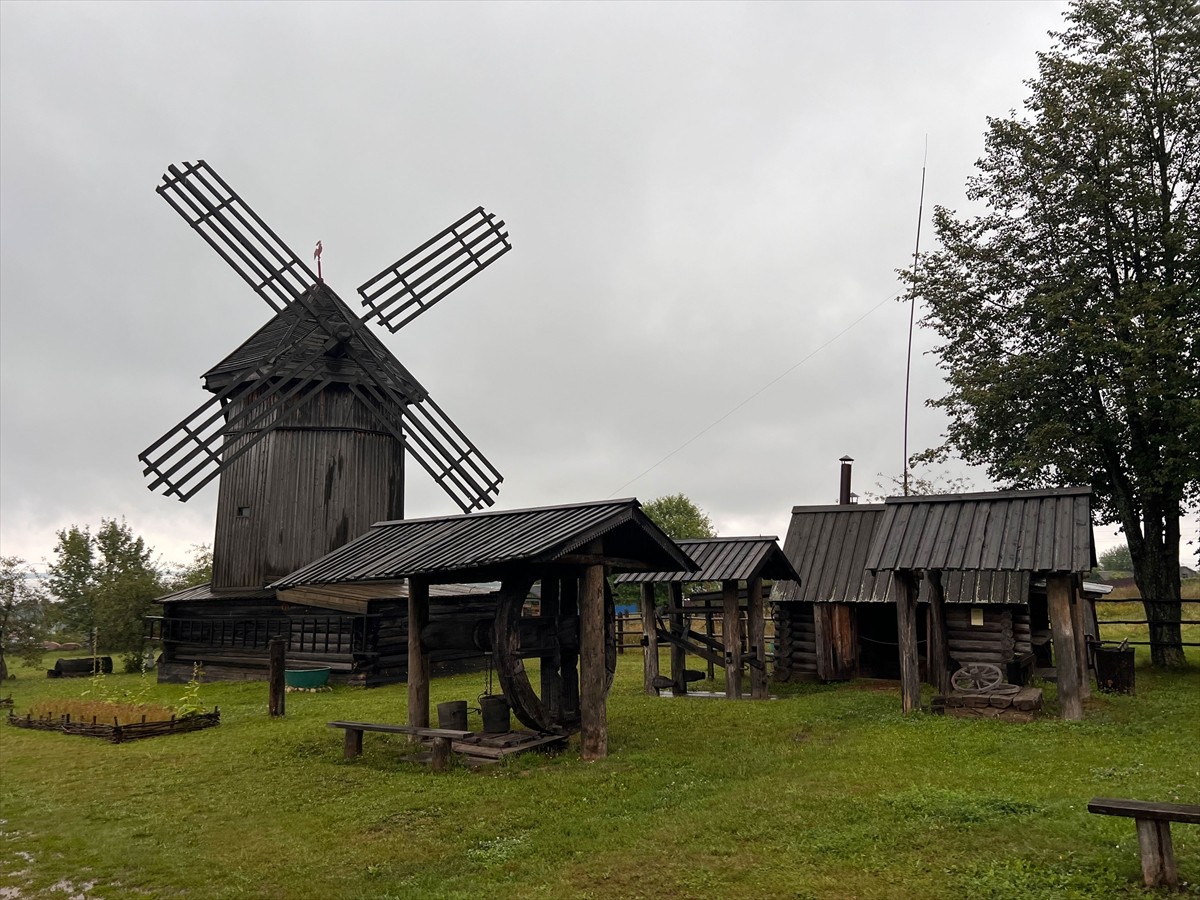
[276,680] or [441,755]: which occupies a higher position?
[276,680]

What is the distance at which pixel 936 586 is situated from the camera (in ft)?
56.1

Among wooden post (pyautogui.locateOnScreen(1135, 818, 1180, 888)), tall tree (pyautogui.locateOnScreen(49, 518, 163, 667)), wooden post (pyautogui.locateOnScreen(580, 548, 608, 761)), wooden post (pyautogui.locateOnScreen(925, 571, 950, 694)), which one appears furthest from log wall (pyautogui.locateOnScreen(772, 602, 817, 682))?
tall tree (pyautogui.locateOnScreen(49, 518, 163, 667))

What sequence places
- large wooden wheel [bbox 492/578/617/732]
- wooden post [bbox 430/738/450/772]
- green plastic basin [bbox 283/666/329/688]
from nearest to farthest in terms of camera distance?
wooden post [bbox 430/738/450/772] < large wooden wheel [bbox 492/578/617/732] < green plastic basin [bbox 283/666/329/688]

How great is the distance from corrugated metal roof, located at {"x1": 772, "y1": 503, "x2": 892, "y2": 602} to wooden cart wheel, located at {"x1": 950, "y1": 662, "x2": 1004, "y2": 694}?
325 cm

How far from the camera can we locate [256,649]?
26.7m

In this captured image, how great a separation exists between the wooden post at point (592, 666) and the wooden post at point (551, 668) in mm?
1213

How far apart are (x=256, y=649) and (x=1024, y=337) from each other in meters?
24.9

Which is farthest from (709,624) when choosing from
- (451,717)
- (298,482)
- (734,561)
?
(298,482)

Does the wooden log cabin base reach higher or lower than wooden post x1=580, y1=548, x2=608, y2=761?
Result: lower

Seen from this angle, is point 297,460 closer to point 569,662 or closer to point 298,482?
point 298,482

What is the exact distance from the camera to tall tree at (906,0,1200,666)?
21.5m

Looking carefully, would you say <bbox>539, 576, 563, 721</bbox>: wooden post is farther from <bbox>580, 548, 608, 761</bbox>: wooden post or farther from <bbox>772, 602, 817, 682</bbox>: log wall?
<bbox>772, 602, 817, 682</bbox>: log wall

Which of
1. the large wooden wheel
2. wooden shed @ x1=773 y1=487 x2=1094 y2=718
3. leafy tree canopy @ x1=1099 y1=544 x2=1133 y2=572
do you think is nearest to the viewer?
the large wooden wheel

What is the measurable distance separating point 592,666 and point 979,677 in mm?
8303
